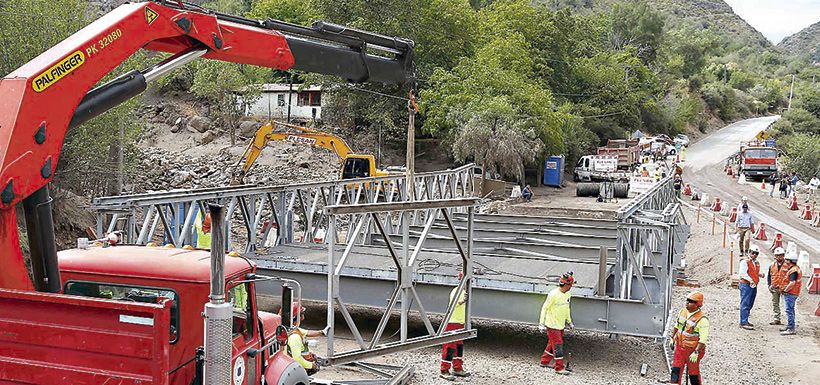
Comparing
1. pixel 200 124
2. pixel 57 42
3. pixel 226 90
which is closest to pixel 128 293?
pixel 57 42

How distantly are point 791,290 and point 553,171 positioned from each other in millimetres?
31400

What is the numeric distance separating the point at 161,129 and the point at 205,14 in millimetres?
45378

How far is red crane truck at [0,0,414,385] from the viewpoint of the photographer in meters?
5.47

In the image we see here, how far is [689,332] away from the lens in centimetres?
1062

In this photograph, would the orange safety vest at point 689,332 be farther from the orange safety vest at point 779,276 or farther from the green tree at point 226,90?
the green tree at point 226,90

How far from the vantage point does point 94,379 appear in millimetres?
5594

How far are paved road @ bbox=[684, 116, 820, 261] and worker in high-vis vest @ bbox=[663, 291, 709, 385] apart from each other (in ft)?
57.6

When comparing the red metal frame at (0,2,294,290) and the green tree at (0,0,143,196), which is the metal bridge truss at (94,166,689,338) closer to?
the red metal frame at (0,2,294,290)

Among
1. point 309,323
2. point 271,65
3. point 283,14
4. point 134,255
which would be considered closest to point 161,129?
point 283,14

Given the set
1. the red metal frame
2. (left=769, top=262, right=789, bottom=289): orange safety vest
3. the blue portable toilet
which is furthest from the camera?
the blue portable toilet

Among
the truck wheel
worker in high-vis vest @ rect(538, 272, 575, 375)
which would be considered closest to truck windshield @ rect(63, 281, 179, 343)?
the truck wheel

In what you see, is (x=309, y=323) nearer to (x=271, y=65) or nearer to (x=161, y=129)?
(x=271, y=65)

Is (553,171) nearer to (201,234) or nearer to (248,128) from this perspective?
(248,128)

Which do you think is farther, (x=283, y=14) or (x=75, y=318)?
(x=283, y=14)
